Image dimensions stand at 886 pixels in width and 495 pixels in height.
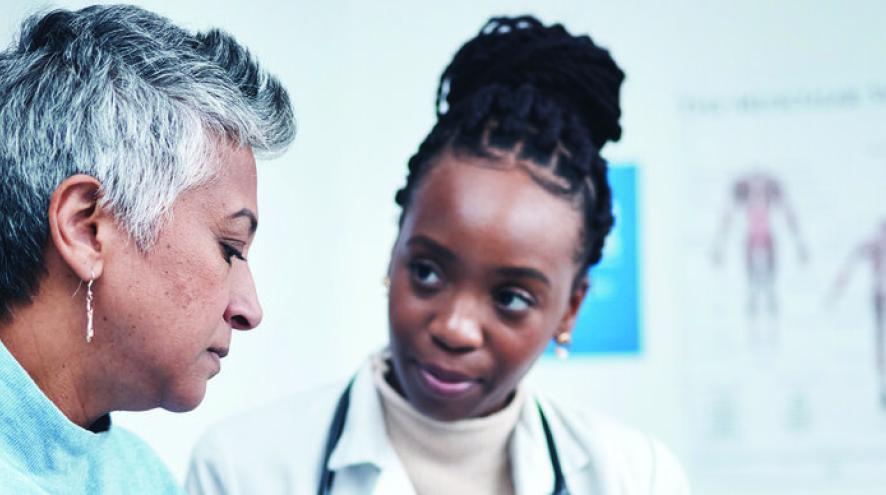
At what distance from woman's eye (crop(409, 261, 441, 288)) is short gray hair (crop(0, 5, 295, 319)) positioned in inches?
11.1

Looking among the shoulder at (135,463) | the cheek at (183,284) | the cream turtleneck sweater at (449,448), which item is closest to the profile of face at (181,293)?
the cheek at (183,284)

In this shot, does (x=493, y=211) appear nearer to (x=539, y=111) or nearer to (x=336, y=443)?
(x=539, y=111)

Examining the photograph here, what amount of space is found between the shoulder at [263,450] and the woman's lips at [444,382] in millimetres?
178

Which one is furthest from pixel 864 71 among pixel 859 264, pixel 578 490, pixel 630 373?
pixel 578 490

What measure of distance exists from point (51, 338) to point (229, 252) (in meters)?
0.16

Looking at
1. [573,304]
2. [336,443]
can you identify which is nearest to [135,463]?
[336,443]

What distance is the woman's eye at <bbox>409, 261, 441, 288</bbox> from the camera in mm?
1032

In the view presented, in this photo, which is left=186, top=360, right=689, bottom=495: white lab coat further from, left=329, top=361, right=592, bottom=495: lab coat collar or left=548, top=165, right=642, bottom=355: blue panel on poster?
left=548, top=165, right=642, bottom=355: blue panel on poster

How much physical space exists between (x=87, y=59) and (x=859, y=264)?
5.53ft

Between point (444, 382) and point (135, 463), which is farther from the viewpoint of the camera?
point (444, 382)

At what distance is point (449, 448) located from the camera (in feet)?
3.72

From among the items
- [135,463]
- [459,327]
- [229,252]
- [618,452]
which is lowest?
[618,452]

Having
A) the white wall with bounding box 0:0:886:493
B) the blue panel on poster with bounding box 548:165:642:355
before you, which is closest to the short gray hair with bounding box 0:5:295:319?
the white wall with bounding box 0:0:886:493

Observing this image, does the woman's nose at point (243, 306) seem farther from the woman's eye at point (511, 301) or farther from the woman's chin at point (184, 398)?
the woman's eye at point (511, 301)
